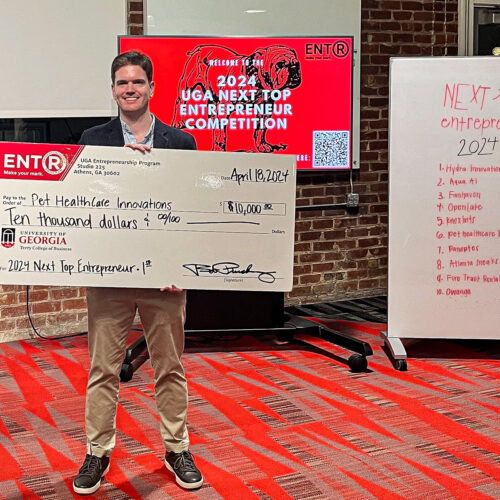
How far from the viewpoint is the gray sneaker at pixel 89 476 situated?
2982mm

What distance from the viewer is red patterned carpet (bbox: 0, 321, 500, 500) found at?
10.2 feet

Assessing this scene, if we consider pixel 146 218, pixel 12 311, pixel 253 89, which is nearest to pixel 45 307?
pixel 12 311

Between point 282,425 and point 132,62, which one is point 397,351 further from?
point 132,62

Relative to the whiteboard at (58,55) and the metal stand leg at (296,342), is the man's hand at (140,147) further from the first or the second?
the whiteboard at (58,55)

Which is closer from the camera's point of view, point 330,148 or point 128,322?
point 128,322

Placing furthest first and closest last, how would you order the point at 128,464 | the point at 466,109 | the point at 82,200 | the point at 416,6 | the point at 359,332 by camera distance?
the point at 416,6
the point at 359,332
the point at 466,109
the point at 128,464
the point at 82,200

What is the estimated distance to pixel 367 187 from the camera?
→ 610cm

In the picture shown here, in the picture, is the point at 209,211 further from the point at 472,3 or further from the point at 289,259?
the point at 472,3

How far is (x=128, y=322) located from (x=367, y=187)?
11.2ft

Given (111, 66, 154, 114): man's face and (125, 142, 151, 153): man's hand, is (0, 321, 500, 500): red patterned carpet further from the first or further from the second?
(111, 66, 154, 114): man's face

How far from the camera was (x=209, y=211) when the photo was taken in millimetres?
2938

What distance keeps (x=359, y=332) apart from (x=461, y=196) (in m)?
1.13

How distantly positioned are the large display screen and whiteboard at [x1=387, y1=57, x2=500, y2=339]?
64cm

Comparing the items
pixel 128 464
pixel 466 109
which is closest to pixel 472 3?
pixel 466 109
